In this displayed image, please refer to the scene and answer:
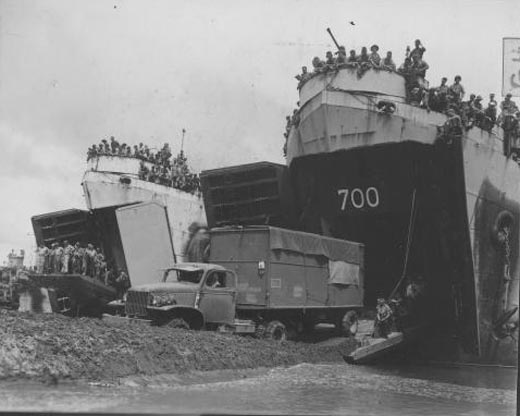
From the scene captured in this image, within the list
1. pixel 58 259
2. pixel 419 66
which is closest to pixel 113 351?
pixel 419 66

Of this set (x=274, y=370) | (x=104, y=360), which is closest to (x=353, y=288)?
(x=274, y=370)

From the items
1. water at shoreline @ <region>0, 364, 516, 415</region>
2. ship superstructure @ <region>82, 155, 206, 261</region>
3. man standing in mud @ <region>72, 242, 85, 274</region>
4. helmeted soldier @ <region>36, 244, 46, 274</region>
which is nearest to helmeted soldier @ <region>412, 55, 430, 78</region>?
water at shoreline @ <region>0, 364, 516, 415</region>

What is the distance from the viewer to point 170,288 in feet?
36.3

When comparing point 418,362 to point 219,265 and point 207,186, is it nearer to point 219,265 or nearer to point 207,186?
point 219,265

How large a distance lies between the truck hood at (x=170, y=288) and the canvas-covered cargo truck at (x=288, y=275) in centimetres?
139

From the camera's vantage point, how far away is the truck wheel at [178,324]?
34.8ft

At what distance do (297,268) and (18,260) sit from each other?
290 inches

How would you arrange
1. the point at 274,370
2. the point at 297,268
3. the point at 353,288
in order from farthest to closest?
the point at 353,288 < the point at 297,268 < the point at 274,370

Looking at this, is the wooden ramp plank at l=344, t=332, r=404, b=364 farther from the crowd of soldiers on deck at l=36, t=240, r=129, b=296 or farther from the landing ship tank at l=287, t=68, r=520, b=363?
the crowd of soldiers on deck at l=36, t=240, r=129, b=296

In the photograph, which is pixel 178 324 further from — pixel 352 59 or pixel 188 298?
pixel 352 59

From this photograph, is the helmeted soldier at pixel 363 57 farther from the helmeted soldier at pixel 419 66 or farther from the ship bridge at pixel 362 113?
the helmeted soldier at pixel 419 66

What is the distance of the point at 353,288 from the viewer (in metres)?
14.7

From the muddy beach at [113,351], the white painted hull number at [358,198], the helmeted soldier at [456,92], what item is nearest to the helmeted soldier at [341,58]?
the helmeted soldier at [456,92]

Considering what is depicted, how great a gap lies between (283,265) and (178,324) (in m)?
2.90
